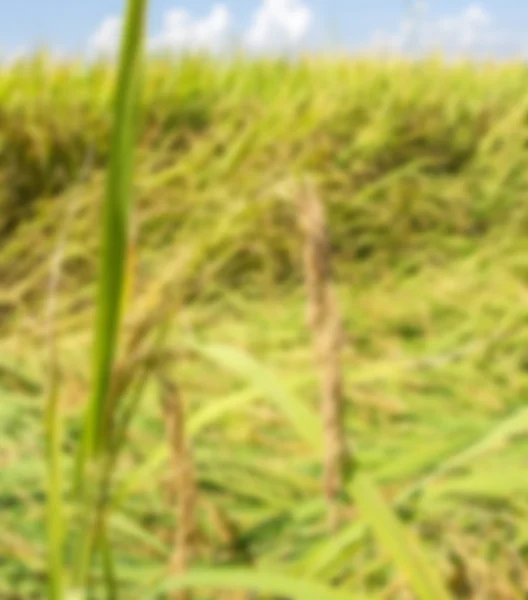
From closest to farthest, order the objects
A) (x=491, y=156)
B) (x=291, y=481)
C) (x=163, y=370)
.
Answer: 1. (x=163, y=370)
2. (x=291, y=481)
3. (x=491, y=156)

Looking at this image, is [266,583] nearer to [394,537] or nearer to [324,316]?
[394,537]

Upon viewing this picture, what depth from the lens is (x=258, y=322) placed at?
1847 millimetres

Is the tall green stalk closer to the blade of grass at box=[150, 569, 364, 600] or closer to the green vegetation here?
the green vegetation

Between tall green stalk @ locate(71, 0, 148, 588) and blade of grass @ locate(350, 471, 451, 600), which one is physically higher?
tall green stalk @ locate(71, 0, 148, 588)

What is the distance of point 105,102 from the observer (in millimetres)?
2146

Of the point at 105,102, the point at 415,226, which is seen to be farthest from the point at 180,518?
the point at 415,226

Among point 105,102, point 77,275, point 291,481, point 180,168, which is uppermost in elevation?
point 105,102

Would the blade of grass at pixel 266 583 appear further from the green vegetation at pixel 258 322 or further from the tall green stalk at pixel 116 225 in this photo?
the tall green stalk at pixel 116 225

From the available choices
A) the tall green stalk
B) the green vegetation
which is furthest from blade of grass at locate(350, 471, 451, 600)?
the tall green stalk

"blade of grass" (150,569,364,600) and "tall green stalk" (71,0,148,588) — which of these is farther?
"blade of grass" (150,569,364,600)

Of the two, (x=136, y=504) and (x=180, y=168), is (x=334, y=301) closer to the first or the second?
(x=136, y=504)

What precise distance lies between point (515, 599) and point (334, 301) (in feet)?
2.02

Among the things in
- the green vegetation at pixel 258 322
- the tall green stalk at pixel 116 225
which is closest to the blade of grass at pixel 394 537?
the green vegetation at pixel 258 322

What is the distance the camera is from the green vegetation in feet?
1.58
